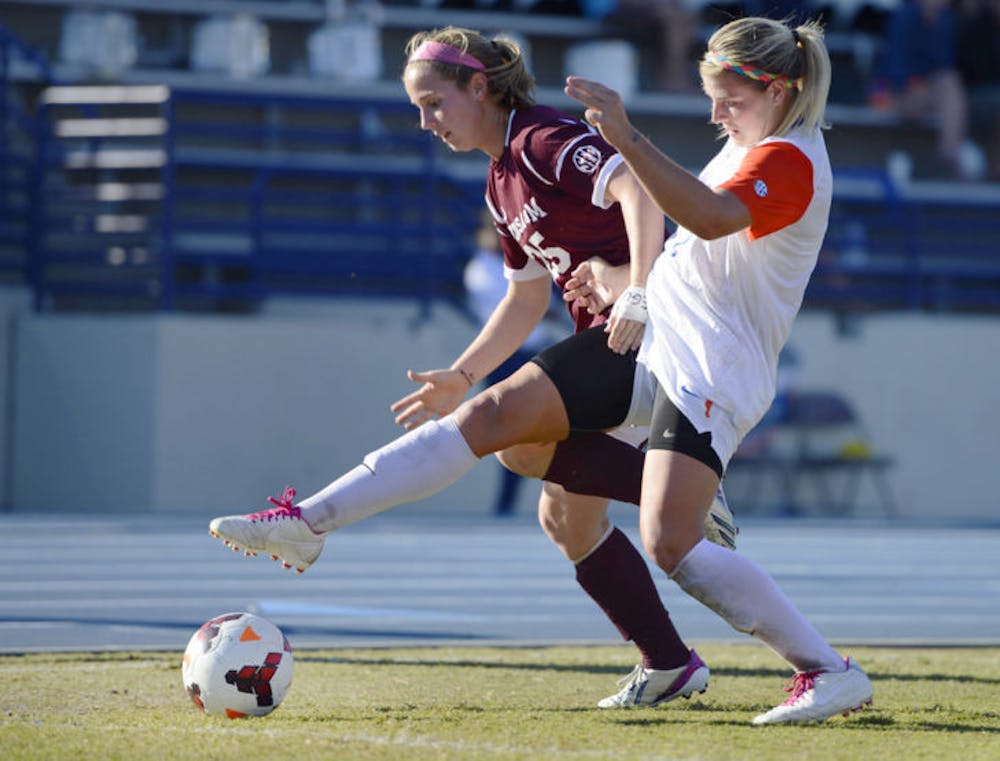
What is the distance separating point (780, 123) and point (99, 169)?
12.0 meters

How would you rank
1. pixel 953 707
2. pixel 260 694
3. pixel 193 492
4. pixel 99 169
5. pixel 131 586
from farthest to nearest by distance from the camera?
1. pixel 99 169
2. pixel 193 492
3. pixel 131 586
4. pixel 953 707
5. pixel 260 694

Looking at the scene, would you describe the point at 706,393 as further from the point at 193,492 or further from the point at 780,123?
the point at 193,492

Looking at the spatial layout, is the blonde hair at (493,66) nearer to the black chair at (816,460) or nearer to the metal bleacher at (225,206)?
the metal bleacher at (225,206)

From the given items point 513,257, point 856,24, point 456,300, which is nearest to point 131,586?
point 513,257

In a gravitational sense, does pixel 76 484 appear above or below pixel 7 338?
below

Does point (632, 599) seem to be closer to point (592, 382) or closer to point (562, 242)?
point (592, 382)

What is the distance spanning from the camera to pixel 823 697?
478 cm

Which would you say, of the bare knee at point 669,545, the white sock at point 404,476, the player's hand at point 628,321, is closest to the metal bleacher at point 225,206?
the white sock at point 404,476

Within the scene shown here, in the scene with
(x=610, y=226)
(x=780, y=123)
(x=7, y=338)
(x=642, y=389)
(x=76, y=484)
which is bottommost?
(x=76, y=484)

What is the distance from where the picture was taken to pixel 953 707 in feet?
17.8

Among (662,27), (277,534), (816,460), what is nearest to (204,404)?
(816,460)

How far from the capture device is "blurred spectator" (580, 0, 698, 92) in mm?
19438

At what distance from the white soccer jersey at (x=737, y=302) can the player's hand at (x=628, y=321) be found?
2.3 inches

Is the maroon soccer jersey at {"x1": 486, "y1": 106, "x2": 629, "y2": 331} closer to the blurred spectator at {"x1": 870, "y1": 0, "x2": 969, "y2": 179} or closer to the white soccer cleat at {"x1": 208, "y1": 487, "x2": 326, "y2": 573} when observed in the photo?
the white soccer cleat at {"x1": 208, "y1": 487, "x2": 326, "y2": 573}
